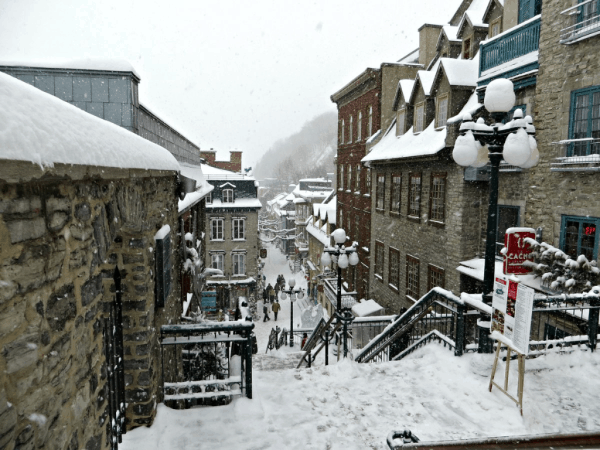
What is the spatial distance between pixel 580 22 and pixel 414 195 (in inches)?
324

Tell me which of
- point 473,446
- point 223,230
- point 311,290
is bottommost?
point 311,290

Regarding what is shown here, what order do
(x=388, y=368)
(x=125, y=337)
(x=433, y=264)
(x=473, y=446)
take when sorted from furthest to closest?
(x=433, y=264) < (x=388, y=368) < (x=125, y=337) < (x=473, y=446)

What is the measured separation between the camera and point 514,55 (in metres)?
11.8

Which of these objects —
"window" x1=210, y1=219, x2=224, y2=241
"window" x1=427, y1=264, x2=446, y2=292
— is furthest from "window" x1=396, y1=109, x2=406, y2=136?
"window" x1=210, y1=219, x2=224, y2=241

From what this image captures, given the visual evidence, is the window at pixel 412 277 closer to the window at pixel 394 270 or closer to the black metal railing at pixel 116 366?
the window at pixel 394 270

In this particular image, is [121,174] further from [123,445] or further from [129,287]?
[123,445]

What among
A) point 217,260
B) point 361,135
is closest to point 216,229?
point 217,260

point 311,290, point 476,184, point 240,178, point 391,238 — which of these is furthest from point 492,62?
point 311,290

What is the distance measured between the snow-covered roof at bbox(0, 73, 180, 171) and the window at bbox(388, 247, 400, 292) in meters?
16.7

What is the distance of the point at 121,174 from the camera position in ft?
9.34

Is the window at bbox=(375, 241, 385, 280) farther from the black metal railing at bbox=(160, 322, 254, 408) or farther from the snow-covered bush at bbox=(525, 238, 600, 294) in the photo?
the black metal railing at bbox=(160, 322, 254, 408)

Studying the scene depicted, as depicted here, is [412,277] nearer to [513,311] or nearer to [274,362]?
[274,362]

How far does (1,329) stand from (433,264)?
48.8ft

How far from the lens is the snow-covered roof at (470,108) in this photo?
12492 millimetres
